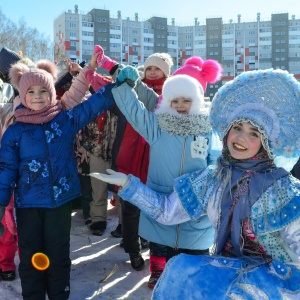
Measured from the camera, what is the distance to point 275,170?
1729 millimetres

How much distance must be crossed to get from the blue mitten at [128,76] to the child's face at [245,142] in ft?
2.78

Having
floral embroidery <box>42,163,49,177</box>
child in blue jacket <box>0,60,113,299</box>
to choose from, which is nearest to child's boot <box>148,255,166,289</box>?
child in blue jacket <box>0,60,113,299</box>

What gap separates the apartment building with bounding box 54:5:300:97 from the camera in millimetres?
52406

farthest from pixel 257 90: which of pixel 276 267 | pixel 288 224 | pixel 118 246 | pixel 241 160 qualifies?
pixel 118 246

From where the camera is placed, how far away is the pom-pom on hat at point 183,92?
8.18 feet

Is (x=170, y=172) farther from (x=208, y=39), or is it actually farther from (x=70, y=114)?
(x=208, y=39)

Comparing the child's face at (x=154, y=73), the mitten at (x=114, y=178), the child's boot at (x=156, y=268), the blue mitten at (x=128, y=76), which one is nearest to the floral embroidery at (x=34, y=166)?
the mitten at (x=114, y=178)

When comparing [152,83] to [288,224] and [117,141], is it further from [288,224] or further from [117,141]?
[288,224]

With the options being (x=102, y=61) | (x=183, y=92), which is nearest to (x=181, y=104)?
(x=183, y=92)

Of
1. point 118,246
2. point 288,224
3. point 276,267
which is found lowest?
point 118,246

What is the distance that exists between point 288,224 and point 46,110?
1.53 metres

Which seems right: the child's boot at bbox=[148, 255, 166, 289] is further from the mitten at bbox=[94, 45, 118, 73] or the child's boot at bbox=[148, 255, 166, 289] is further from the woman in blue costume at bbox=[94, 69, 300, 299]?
the mitten at bbox=[94, 45, 118, 73]

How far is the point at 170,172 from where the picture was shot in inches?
97.3

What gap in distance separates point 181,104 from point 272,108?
87 cm
